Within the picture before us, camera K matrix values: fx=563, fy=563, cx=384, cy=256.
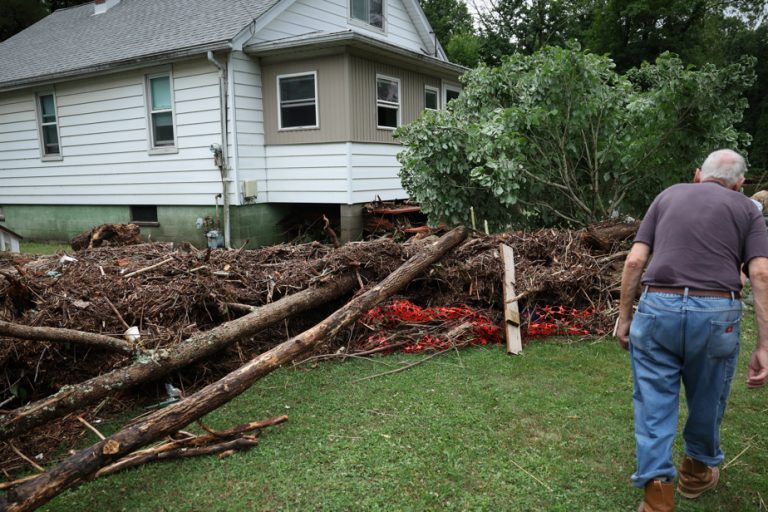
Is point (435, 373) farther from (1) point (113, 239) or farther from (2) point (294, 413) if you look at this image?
(1) point (113, 239)

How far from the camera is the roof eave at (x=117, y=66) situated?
1090 centimetres

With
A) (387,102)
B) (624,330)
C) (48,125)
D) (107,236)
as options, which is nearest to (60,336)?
(624,330)

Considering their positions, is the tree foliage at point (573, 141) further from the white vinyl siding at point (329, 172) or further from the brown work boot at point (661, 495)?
the brown work boot at point (661, 495)

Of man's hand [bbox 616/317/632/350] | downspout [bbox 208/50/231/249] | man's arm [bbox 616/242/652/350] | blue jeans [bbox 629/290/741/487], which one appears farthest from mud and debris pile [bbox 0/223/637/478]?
downspout [bbox 208/50/231/249]

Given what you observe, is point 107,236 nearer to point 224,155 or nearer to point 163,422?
point 224,155

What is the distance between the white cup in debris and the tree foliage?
4.65 m

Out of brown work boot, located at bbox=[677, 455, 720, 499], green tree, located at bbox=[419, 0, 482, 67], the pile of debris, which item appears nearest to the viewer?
brown work boot, located at bbox=[677, 455, 720, 499]

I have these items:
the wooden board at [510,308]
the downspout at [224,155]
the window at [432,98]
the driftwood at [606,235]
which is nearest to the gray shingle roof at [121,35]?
the downspout at [224,155]

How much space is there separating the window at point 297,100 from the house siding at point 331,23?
1.10 metres

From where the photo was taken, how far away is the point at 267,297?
556 centimetres

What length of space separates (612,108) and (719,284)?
5.72 meters

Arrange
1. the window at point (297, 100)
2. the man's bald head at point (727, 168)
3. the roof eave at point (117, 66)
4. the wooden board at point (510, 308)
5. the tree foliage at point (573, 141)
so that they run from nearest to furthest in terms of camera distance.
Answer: the man's bald head at point (727, 168), the wooden board at point (510, 308), the tree foliage at point (573, 141), the roof eave at point (117, 66), the window at point (297, 100)

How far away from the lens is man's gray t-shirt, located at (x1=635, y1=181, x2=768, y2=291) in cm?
280

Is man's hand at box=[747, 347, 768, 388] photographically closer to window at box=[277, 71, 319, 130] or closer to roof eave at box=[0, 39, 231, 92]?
window at box=[277, 71, 319, 130]
